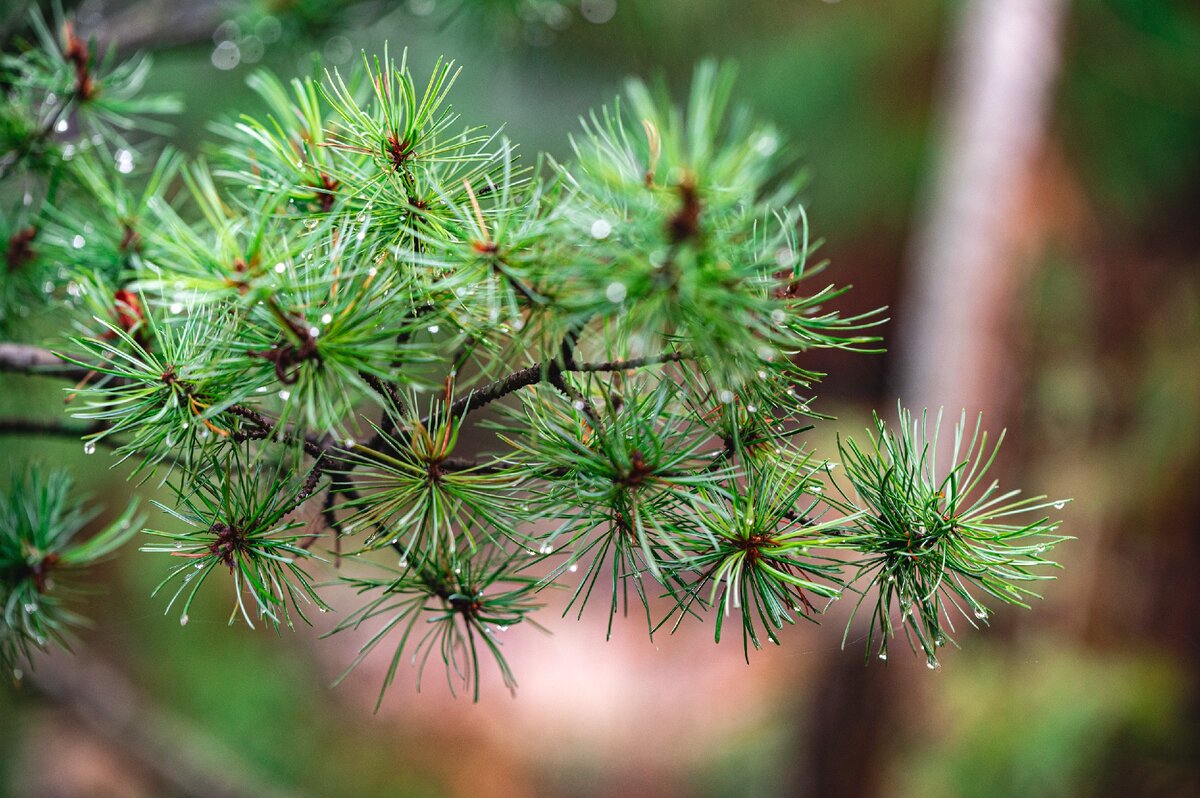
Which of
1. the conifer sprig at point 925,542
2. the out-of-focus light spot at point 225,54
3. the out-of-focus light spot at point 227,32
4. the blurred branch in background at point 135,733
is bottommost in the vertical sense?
the blurred branch in background at point 135,733

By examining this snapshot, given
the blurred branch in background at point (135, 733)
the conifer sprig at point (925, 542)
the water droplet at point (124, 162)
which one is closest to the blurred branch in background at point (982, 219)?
the conifer sprig at point (925, 542)

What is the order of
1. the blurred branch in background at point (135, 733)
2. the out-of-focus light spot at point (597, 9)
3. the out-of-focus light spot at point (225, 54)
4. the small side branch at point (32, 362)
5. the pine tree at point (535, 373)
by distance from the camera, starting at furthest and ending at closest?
the blurred branch in background at point (135, 733), the out-of-focus light spot at point (597, 9), the out-of-focus light spot at point (225, 54), the small side branch at point (32, 362), the pine tree at point (535, 373)

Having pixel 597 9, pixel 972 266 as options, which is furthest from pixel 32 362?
pixel 972 266

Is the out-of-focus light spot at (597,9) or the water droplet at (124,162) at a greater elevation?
the out-of-focus light spot at (597,9)

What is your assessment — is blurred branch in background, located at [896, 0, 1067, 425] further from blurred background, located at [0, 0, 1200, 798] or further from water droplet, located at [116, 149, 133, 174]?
water droplet, located at [116, 149, 133, 174]

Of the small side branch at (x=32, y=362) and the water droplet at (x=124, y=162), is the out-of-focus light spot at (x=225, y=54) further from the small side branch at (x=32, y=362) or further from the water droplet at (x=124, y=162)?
the small side branch at (x=32, y=362)

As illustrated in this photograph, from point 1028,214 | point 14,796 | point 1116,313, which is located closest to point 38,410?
point 14,796

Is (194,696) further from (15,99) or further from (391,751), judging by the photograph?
(15,99)

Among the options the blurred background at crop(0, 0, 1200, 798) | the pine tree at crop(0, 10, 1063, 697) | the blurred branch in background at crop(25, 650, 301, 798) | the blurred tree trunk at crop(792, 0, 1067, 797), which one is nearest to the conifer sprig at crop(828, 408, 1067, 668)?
the pine tree at crop(0, 10, 1063, 697)
